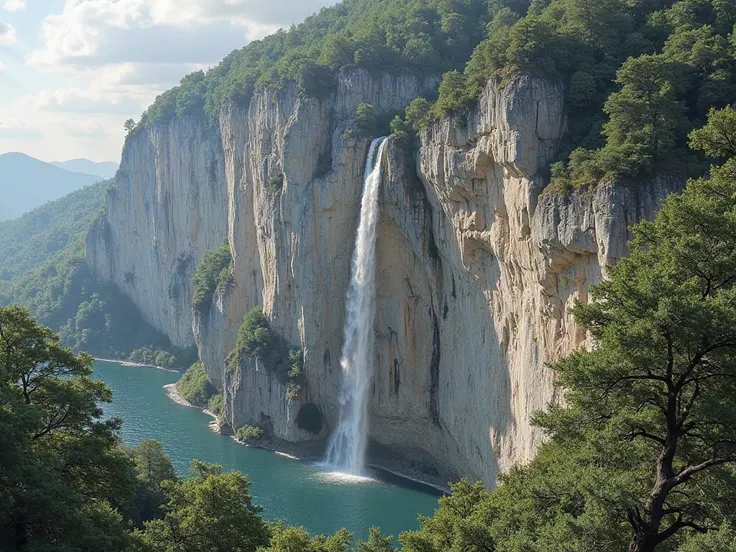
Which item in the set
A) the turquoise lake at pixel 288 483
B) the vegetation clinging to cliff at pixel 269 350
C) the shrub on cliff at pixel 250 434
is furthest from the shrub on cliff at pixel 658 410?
the shrub on cliff at pixel 250 434

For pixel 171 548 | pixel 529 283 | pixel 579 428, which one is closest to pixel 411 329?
pixel 529 283

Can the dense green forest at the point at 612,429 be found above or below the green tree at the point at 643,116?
below

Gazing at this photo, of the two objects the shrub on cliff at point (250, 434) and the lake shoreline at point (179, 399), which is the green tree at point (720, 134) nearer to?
the shrub on cliff at point (250, 434)

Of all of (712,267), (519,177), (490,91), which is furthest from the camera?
(490,91)

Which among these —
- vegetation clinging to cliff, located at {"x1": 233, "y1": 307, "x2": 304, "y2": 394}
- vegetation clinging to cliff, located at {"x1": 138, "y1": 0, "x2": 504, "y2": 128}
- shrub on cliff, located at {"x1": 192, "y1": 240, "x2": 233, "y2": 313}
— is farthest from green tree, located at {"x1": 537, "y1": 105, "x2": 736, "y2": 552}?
shrub on cliff, located at {"x1": 192, "y1": 240, "x2": 233, "y2": 313}

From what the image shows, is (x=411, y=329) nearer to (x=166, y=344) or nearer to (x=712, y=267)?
(x=712, y=267)

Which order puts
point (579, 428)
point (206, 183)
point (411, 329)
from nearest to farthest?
point (579, 428), point (411, 329), point (206, 183)

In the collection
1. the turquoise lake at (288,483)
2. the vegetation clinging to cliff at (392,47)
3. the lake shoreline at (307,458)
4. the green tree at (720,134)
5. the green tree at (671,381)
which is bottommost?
the turquoise lake at (288,483)
